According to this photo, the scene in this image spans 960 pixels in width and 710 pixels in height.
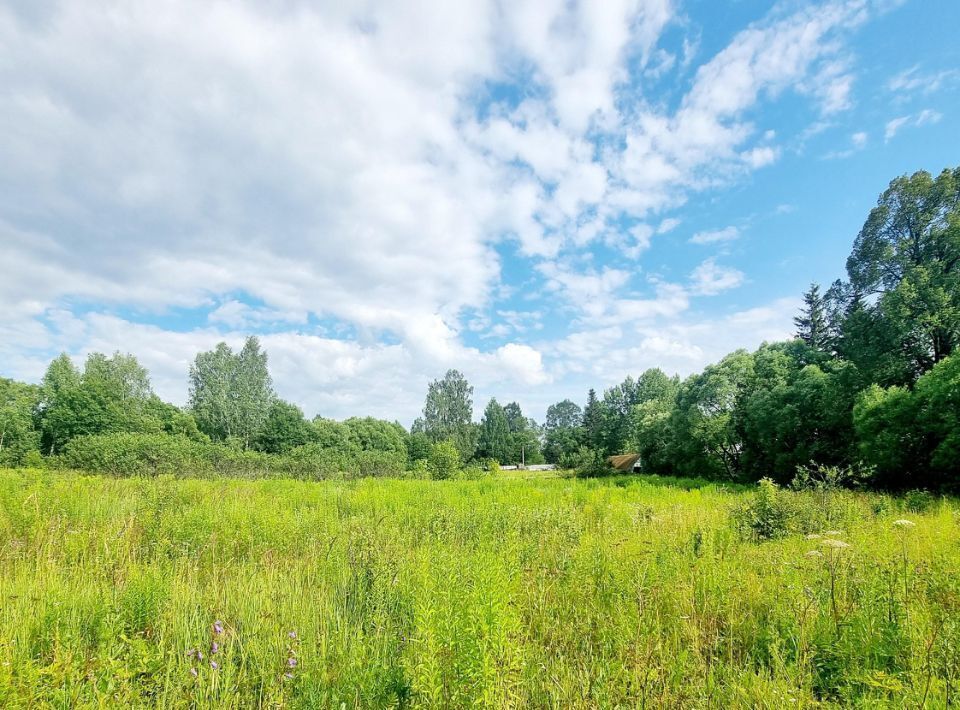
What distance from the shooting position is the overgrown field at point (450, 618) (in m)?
2.54

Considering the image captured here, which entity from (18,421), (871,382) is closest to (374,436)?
(18,421)

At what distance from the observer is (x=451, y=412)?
6744cm

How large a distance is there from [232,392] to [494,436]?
161 feet

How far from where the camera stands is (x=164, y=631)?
10.1 ft

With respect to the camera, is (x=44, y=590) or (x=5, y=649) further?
(x=44, y=590)

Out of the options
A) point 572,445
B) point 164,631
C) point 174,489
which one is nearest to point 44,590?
point 164,631

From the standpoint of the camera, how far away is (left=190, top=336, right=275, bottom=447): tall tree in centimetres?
4494

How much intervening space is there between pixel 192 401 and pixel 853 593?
58.6 meters

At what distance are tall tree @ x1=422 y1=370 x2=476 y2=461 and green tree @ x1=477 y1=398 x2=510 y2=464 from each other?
11.1 meters

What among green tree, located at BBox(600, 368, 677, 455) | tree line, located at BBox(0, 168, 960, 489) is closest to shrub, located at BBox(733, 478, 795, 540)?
tree line, located at BBox(0, 168, 960, 489)

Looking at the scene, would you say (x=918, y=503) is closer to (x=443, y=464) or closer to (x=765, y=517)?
(x=765, y=517)

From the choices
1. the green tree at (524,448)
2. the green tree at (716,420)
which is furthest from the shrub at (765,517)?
the green tree at (524,448)

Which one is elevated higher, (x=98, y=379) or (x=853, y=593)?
(x=98, y=379)

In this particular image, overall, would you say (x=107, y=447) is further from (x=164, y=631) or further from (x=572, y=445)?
(x=572, y=445)
